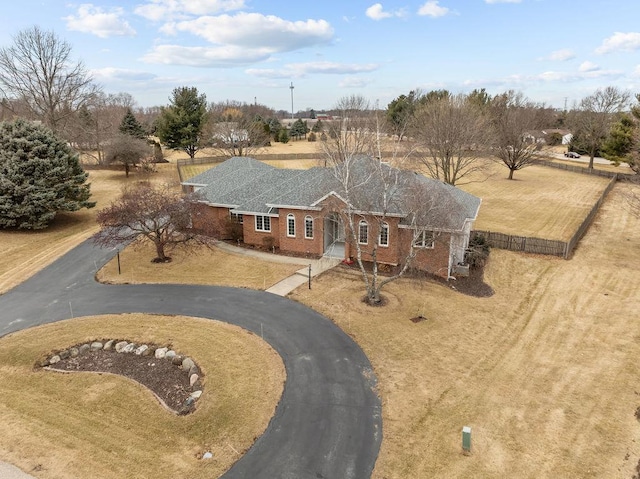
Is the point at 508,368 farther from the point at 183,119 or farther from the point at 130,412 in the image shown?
the point at 183,119

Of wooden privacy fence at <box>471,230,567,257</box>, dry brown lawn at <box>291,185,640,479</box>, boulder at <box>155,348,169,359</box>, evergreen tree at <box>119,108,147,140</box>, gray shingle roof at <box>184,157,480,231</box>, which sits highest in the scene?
evergreen tree at <box>119,108,147,140</box>

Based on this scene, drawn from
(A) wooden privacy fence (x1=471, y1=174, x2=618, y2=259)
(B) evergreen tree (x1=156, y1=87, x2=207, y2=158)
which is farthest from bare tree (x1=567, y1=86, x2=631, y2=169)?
(B) evergreen tree (x1=156, y1=87, x2=207, y2=158)

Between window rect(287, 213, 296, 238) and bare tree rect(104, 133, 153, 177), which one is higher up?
bare tree rect(104, 133, 153, 177)

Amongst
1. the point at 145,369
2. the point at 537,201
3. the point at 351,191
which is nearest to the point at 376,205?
the point at 351,191

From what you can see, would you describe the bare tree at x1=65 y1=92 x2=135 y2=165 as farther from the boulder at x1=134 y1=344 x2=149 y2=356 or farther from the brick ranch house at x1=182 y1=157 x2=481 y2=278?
the boulder at x1=134 y1=344 x2=149 y2=356

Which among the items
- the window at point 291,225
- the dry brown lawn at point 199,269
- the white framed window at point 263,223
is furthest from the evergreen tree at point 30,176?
the window at point 291,225

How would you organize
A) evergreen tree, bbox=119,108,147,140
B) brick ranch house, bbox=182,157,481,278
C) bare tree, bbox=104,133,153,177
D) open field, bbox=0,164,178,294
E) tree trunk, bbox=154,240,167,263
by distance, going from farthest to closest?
evergreen tree, bbox=119,108,147,140, bare tree, bbox=104,133,153,177, tree trunk, bbox=154,240,167,263, open field, bbox=0,164,178,294, brick ranch house, bbox=182,157,481,278

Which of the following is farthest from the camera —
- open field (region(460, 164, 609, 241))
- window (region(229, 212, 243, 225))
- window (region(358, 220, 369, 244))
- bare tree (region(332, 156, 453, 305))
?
open field (region(460, 164, 609, 241))
